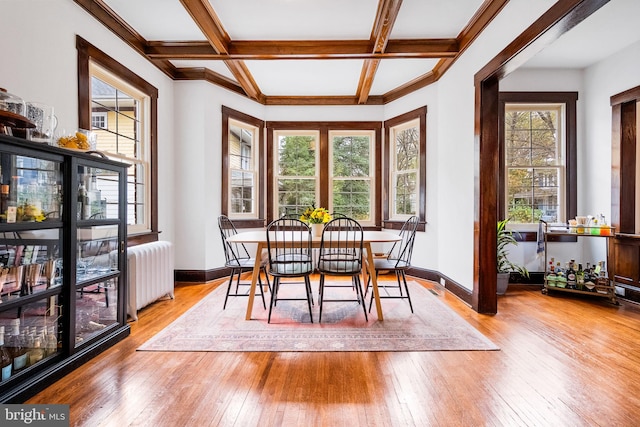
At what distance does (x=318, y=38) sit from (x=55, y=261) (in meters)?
3.14

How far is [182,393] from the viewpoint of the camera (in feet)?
5.82

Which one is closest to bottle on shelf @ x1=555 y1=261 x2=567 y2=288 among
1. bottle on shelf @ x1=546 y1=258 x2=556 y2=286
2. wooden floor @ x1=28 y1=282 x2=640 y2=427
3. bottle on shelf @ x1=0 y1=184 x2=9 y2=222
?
bottle on shelf @ x1=546 y1=258 x2=556 y2=286

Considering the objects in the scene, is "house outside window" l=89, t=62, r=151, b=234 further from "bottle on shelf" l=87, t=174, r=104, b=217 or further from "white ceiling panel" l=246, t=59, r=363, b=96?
"white ceiling panel" l=246, t=59, r=363, b=96

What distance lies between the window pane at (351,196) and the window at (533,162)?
2018 millimetres

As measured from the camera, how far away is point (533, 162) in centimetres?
429

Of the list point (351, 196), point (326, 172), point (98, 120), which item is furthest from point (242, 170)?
point (98, 120)

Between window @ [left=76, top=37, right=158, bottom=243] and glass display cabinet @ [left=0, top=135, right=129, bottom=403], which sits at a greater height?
window @ [left=76, top=37, right=158, bottom=243]

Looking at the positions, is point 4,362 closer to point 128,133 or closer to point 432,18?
point 128,133

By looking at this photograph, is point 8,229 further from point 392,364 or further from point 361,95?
point 361,95

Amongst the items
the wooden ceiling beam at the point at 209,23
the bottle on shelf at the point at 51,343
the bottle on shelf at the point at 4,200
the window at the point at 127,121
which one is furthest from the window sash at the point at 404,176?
the bottle on shelf at the point at 4,200

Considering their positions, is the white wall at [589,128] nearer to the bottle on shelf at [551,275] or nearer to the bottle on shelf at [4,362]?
the bottle on shelf at [551,275]

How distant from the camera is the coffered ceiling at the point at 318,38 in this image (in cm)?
289

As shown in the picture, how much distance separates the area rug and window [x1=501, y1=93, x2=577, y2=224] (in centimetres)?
204

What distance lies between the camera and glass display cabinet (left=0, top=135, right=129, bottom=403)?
1.71m
